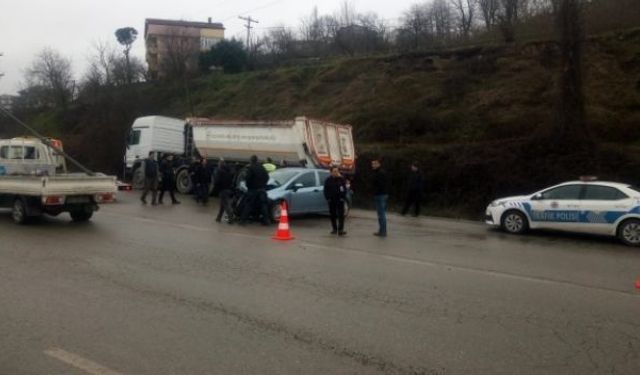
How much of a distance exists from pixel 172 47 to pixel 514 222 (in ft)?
167

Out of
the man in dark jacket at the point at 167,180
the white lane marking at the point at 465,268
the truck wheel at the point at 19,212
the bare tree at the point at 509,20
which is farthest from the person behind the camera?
the bare tree at the point at 509,20

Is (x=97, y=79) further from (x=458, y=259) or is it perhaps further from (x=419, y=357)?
(x=419, y=357)

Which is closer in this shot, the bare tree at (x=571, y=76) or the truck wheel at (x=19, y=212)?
the truck wheel at (x=19, y=212)

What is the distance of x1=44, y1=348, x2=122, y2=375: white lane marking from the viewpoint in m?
4.85

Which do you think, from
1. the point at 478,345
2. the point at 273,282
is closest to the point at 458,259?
the point at 273,282

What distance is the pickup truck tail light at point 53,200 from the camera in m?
13.6

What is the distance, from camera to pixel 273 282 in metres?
8.24

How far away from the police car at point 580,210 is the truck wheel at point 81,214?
9902 millimetres

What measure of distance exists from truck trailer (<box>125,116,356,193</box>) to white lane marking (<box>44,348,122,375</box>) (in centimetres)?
1579

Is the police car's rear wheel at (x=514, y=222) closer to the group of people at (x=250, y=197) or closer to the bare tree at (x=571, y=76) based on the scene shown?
the group of people at (x=250, y=197)

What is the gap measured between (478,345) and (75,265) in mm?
6146

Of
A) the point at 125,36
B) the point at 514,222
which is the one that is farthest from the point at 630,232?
the point at 125,36

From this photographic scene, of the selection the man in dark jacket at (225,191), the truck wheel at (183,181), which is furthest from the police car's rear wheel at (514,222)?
the truck wheel at (183,181)

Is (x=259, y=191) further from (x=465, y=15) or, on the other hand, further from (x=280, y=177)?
(x=465, y=15)
